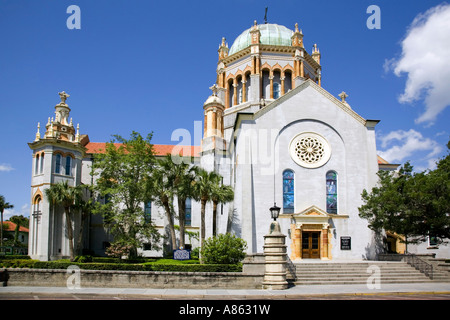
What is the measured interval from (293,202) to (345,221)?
416cm

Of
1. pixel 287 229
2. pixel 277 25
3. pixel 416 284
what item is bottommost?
pixel 416 284

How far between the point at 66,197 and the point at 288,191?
1873 cm

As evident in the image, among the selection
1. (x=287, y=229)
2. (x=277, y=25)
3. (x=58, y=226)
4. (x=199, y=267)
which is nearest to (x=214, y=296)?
(x=199, y=267)

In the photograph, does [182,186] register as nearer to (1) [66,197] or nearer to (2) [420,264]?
(1) [66,197]

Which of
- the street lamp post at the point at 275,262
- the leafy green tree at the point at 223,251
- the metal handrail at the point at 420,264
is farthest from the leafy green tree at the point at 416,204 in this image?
the leafy green tree at the point at 223,251

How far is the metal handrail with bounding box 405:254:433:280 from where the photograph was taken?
905 inches

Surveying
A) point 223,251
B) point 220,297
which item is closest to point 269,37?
point 223,251

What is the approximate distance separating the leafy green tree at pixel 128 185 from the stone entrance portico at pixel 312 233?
11.9m

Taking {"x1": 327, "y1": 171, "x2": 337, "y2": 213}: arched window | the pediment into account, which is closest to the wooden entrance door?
the pediment

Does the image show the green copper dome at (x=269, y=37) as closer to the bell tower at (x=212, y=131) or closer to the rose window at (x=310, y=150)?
the bell tower at (x=212, y=131)

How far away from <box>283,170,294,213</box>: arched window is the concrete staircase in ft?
19.4

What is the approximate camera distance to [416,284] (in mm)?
21406

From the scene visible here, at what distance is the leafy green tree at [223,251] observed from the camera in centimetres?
2361

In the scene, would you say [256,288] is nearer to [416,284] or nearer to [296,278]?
[296,278]
